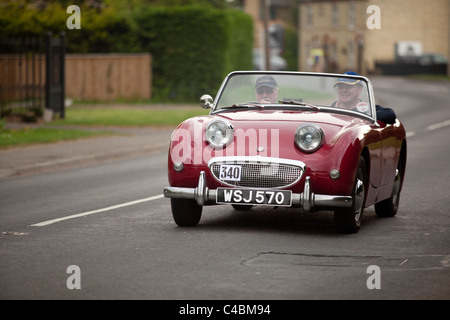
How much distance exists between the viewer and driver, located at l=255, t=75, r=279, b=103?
1031 centimetres

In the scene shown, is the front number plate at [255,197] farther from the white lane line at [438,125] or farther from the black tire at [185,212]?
the white lane line at [438,125]

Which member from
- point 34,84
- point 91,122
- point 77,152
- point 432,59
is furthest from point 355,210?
point 432,59

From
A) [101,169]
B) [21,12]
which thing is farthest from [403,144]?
[21,12]

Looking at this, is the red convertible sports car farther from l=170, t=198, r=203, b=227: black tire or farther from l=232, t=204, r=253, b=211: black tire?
l=232, t=204, r=253, b=211: black tire

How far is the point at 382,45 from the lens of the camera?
283 feet

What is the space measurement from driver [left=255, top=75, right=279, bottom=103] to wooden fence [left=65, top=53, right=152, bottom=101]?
25.7 meters

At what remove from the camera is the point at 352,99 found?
1027 centimetres

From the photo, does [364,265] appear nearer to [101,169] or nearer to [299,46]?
[101,169]

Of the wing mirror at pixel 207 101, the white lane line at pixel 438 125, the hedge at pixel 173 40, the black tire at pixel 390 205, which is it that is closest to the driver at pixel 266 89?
the wing mirror at pixel 207 101

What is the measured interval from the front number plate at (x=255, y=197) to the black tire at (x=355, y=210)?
0.59m

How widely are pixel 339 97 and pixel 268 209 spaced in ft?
4.99

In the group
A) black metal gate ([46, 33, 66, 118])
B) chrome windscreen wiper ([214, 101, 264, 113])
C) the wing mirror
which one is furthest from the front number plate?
black metal gate ([46, 33, 66, 118])

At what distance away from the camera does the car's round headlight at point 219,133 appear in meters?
9.19

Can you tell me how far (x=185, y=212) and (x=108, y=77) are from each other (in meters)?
26.7
